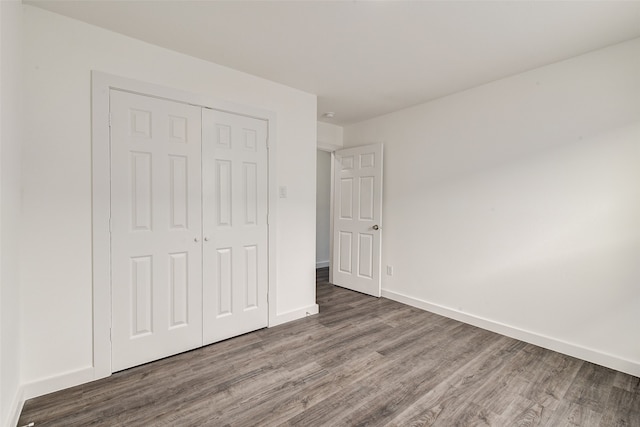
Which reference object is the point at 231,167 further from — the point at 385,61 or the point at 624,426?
the point at 624,426

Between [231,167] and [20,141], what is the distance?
4.52ft

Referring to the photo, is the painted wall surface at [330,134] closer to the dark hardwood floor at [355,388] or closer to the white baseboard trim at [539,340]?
the white baseboard trim at [539,340]

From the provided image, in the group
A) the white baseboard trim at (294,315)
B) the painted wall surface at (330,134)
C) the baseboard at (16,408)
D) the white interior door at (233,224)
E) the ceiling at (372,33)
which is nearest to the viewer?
the baseboard at (16,408)

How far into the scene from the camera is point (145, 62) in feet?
7.36

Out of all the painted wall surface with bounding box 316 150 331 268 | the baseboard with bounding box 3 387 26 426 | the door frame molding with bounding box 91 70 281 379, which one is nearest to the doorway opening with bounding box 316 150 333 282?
the painted wall surface with bounding box 316 150 331 268

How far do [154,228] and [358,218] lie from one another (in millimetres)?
2679

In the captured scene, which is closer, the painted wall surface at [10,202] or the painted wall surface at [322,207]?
the painted wall surface at [10,202]

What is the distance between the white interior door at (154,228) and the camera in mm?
2150

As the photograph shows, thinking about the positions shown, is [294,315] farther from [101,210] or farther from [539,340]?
[539,340]

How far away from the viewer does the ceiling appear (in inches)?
72.1

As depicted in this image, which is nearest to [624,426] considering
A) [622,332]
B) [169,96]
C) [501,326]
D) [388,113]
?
[622,332]

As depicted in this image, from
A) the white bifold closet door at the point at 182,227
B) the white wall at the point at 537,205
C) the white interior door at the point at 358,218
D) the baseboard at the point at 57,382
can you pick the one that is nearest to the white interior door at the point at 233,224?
the white bifold closet door at the point at 182,227

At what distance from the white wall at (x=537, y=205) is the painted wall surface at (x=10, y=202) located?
3.55 m

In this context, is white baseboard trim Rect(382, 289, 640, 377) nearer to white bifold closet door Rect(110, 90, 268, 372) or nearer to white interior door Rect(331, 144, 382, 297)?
white interior door Rect(331, 144, 382, 297)
